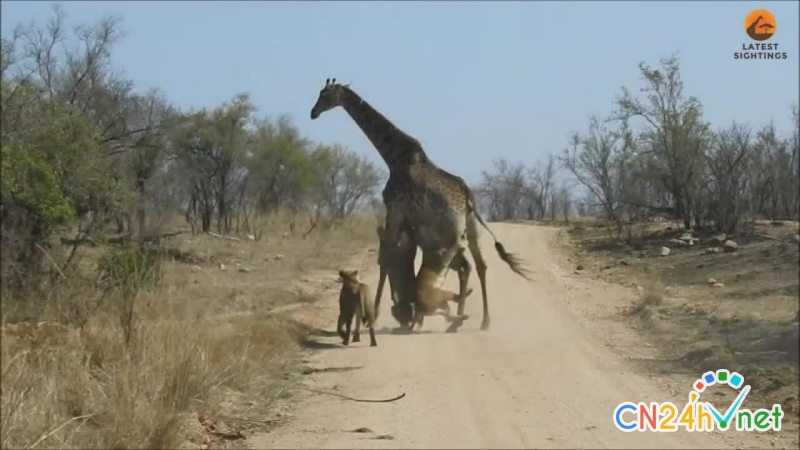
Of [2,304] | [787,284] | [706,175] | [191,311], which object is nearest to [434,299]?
[191,311]

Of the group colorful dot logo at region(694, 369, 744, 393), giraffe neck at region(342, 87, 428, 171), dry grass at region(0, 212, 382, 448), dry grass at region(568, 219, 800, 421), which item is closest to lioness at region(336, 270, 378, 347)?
dry grass at region(0, 212, 382, 448)

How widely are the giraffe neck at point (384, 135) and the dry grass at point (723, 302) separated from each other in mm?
4120

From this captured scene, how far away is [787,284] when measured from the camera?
555 inches

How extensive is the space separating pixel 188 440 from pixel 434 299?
6231 millimetres

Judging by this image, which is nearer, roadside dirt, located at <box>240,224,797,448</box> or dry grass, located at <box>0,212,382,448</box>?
dry grass, located at <box>0,212,382,448</box>

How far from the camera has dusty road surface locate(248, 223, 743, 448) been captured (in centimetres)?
777

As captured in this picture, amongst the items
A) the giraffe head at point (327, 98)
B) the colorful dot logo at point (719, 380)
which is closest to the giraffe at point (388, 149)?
the giraffe head at point (327, 98)

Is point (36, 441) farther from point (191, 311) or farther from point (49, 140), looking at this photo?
point (49, 140)

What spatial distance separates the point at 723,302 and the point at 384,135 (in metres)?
5.75

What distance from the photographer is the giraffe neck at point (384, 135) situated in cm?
1467

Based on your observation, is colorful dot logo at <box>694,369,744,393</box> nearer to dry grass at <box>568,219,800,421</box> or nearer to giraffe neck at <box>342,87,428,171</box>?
dry grass at <box>568,219,800,421</box>

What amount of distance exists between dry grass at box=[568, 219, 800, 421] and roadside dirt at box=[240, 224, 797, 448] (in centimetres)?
49

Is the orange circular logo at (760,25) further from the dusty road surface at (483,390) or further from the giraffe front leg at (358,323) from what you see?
the giraffe front leg at (358,323)

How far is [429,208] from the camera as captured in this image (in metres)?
14.0
